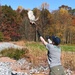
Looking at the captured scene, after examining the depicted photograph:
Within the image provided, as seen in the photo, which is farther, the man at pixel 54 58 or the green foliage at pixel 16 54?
the green foliage at pixel 16 54

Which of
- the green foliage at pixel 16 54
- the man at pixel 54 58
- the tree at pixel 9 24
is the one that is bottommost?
the green foliage at pixel 16 54

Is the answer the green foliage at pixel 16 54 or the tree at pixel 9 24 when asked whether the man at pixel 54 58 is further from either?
the tree at pixel 9 24

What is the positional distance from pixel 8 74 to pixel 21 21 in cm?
5602

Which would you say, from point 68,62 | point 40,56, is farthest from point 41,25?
point 68,62

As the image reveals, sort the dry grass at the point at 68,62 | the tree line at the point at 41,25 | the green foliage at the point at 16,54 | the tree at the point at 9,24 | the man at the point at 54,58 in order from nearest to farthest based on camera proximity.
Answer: the man at the point at 54,58 → the dry grass at the point at 68,62 → the green foliage at the point at 16,54 → the tree at the point at 9,24 → the tree line at the point at 41,25

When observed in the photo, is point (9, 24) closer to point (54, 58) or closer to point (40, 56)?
point (40, 56)

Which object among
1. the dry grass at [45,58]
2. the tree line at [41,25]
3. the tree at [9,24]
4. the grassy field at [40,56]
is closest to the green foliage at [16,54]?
the grassy field at [40,56]

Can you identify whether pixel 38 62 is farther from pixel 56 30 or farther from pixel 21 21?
pixel 21 21

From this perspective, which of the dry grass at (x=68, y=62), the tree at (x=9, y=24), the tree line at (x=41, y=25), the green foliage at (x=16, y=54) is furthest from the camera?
the tree line at (x=41, y=25)

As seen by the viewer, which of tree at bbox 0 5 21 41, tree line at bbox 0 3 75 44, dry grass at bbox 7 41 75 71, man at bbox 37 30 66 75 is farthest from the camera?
tree line at bbox 0 3 75 44

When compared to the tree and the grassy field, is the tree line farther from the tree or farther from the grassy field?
the grassy field

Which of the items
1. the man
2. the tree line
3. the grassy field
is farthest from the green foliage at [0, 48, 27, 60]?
the tree line

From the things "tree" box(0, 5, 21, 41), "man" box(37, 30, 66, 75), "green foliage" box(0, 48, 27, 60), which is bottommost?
"green foliage" box(0, 48, 27, 60)

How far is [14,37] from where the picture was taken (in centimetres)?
6719
